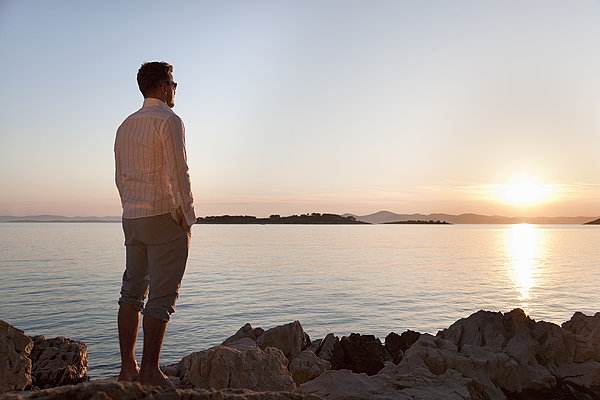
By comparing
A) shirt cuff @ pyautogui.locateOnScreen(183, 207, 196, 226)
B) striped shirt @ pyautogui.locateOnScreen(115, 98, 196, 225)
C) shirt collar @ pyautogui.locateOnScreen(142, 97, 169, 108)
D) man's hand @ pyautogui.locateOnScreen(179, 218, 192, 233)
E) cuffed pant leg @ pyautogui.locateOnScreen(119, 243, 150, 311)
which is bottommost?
cuffed pant leg @ pyautogui.locateOnScreen(119, 243, 150, 311)

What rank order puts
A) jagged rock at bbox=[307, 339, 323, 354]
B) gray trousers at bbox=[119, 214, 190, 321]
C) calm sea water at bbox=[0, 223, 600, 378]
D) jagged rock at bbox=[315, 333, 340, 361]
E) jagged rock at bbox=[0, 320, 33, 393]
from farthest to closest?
calm sea water at bbox=[0, 223, 600, 378]
jagged rock at bbox=[307, 339, 323, 354]
jagged rock at bbox=[315, 333, 340, 361]
jagged rock at bbox=[0, 320, 33, 393]
gray trousers at bbox=[119, 214, 190, 321]

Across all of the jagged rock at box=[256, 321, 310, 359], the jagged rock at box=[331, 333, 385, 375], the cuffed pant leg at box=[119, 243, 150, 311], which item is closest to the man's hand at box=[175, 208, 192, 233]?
the cuffed pant leg at box=[119, 243, 150, 311]

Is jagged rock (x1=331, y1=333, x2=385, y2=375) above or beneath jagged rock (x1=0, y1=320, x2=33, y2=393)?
beneath

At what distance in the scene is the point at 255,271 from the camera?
149 feet

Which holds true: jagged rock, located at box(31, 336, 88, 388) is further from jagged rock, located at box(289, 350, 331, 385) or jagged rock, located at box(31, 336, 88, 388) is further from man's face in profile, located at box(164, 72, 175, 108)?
man's face in profile, located at box(164, 72, 175, 108)

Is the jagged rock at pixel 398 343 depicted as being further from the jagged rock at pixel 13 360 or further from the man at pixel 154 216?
the man at pixel 154 216

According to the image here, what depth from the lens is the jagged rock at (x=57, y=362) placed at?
1152 centimetres

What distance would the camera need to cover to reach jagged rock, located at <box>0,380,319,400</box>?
12.2 feet

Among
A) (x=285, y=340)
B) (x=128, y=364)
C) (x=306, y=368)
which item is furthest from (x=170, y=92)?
(x=285, y=340)

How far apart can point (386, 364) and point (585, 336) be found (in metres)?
4.46

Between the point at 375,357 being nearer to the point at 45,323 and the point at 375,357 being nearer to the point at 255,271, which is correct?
the point at 45,323

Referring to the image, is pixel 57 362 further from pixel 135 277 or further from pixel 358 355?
pixel 135 277

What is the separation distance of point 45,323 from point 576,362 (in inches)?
699

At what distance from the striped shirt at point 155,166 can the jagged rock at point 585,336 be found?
9.28 meters
